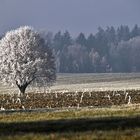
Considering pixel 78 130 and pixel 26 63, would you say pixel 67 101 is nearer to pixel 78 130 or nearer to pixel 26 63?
pixel 26 63

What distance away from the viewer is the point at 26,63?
10494 centimetres

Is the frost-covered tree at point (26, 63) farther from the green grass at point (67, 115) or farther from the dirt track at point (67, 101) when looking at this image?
the green grass at point (67, 115)

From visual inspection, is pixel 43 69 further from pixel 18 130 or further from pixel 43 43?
pixel 18 130

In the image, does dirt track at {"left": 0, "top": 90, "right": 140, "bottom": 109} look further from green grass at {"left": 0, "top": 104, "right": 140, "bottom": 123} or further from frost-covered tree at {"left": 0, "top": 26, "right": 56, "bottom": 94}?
frost-covered tree at {"left": 0, "top": 26, "right": 56, "bottom": 94}

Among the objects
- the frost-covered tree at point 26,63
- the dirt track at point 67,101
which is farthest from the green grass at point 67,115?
the frost-covered tree at point 26,63

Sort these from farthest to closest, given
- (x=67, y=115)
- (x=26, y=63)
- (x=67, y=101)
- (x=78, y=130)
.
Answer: (x=26, y=63), (x=67, y=101), (x=67, y=115), (x=78, y=130)

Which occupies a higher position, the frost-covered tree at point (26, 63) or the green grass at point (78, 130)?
the frost-covered tree at point (26, 63)

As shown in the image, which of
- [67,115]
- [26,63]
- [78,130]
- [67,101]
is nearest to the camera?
[78,130]

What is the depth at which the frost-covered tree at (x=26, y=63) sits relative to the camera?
103750 mm

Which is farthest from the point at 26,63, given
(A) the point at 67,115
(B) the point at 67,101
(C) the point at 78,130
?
(C) the point at 78,130

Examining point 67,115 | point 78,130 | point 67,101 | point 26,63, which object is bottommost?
point 67,101

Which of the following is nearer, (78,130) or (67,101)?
(78,130)

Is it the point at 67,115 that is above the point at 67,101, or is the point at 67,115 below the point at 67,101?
above

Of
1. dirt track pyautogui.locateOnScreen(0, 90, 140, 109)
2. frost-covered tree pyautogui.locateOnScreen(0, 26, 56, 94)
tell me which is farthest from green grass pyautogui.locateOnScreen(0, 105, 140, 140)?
frost-covered tree pyautogui.locateOnScreen(0, 26, 56, 94)
